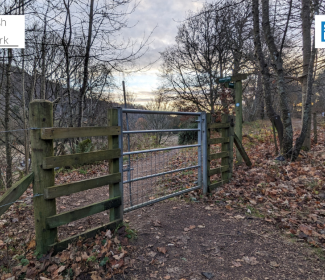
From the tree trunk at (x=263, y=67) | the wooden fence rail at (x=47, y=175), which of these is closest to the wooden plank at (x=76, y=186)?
the wooden fence rail at (x=47, y=175)

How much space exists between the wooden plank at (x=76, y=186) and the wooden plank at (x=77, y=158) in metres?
0.23

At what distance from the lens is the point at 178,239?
9.38 feet

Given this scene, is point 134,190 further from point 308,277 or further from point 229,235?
point 308,277

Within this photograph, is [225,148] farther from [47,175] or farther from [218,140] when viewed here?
[47,175]

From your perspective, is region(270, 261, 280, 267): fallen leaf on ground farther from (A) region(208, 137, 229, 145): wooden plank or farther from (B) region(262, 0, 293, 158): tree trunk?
(B) region(262, 0, 293, 158): tree trunk

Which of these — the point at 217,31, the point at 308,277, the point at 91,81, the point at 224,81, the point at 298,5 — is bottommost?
the point at 308,277

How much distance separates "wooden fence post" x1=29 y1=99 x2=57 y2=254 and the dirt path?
3.06 ft

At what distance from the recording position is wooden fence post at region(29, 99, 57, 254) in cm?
221

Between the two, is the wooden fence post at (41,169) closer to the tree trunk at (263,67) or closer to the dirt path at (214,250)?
the dirt path at (214,250)

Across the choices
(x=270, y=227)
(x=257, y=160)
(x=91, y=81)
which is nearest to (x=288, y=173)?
(x=257, y=160)

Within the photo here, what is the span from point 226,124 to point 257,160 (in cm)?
241

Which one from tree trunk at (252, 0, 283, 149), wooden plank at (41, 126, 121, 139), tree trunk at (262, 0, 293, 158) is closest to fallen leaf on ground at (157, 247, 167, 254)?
wooden plank at (41, 126, 121, 139)

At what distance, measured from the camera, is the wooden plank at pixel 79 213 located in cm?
231

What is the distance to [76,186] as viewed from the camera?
2475 millimetres
